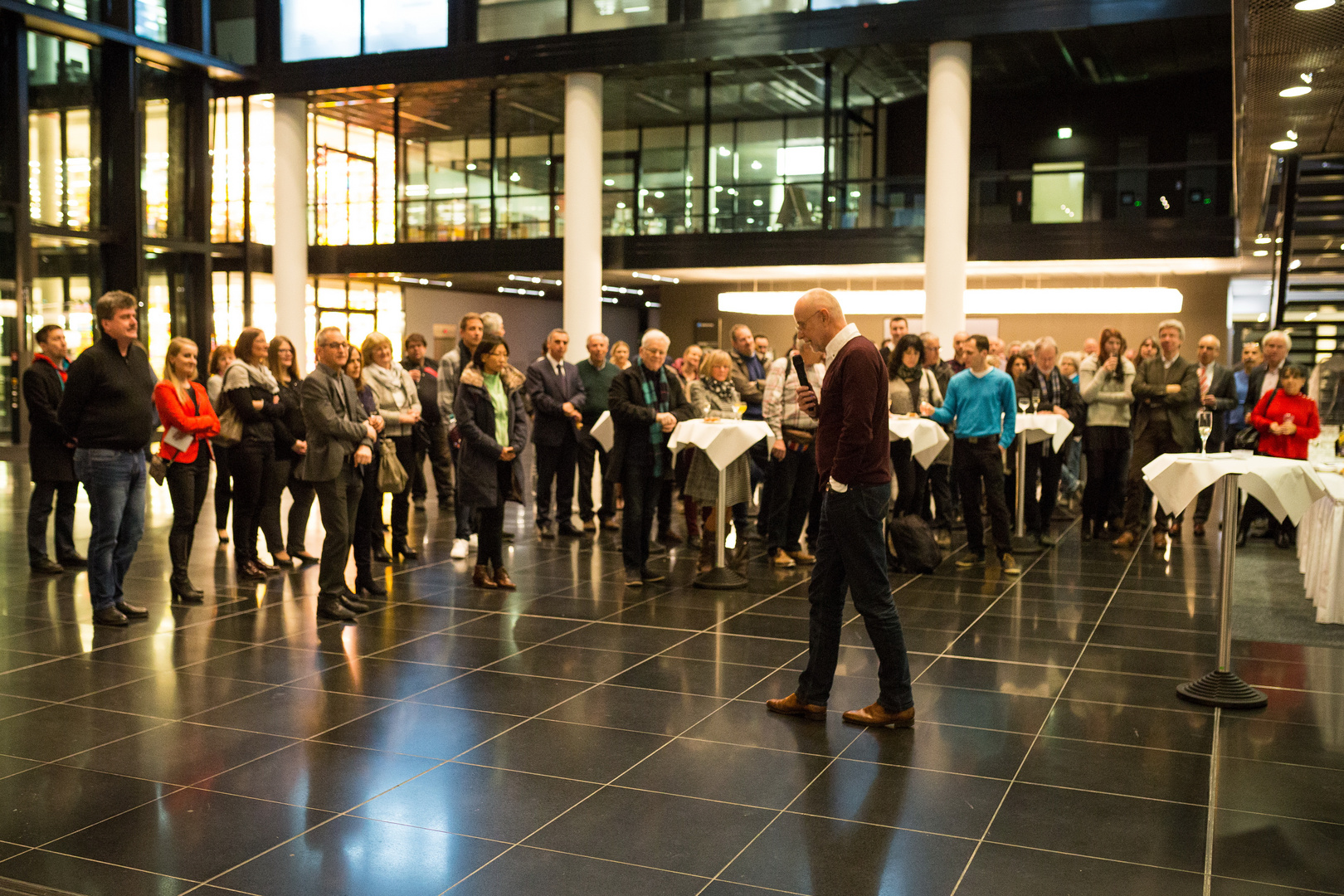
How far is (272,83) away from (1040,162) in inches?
540

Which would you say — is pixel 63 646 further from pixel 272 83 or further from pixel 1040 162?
pixel 1040 162

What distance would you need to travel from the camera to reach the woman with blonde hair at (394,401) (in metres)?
7.68

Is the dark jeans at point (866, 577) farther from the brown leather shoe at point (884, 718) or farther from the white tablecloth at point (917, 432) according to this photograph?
the white tablecloth at point (917, 432)

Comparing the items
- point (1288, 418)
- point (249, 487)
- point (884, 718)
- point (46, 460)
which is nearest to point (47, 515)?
point (46, 460)

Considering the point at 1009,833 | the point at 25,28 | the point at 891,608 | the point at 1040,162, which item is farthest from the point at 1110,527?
the point at 25,28

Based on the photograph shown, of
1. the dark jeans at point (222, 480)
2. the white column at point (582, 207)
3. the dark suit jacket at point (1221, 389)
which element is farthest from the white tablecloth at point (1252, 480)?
the white column at point (582, 207)

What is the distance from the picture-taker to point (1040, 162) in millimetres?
20766

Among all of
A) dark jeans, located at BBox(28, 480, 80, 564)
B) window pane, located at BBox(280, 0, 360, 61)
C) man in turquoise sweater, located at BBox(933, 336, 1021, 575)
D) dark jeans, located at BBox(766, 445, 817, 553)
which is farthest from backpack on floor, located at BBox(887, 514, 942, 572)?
window pane, located at BBox(280, 0, 360, 61)

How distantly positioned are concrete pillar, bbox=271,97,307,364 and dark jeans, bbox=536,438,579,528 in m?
11.8

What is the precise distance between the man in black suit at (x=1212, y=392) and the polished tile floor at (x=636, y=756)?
3.47 meters

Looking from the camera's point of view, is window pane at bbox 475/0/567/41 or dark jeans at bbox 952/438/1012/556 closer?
dark jeans at bbox 952/438/1012/556

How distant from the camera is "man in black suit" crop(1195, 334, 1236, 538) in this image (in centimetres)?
960

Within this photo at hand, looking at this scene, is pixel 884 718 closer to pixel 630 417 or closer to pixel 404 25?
pixel 630 417

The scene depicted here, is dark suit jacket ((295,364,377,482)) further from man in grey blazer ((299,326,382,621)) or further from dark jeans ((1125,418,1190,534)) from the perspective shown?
dark jeans ((1125,418,1190,534))
